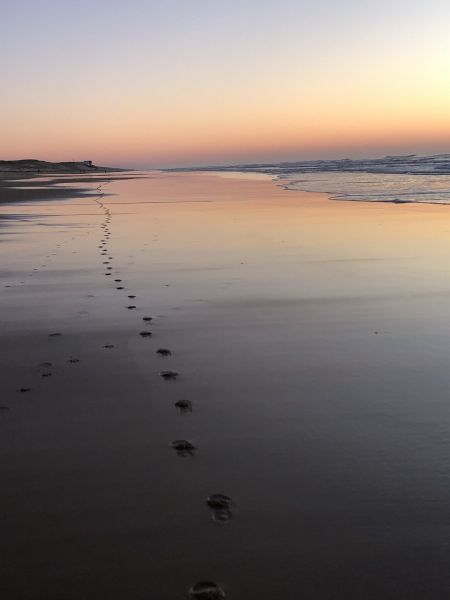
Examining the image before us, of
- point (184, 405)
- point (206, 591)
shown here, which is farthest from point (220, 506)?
point (184, 405)

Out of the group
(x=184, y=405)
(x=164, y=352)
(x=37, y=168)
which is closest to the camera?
(x=184, y=405)

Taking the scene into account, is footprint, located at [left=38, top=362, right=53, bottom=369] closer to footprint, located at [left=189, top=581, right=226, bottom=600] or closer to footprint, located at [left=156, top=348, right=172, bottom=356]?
footprint, located at [left=156, top=348, right=172, bottom=356]

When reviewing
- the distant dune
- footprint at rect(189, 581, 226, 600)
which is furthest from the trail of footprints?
the distant dune

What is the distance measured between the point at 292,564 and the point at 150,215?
55.3 ft

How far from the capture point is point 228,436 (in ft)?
11.5

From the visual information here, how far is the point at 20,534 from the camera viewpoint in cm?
254

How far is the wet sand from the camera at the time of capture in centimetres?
236

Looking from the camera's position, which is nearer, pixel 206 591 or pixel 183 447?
pixel 206 591

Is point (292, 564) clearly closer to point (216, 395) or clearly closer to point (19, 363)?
point (216, 395)

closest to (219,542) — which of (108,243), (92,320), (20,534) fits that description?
(20,534)

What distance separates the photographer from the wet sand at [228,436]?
7.75 feet

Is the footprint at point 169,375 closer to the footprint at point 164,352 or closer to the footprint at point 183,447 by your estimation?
the footprint at point 164,352

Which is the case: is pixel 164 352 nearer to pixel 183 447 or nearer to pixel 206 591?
pixel 183 447

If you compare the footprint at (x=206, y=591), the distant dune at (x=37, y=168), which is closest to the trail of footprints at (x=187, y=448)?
the footprint at (x=206, y=591)
